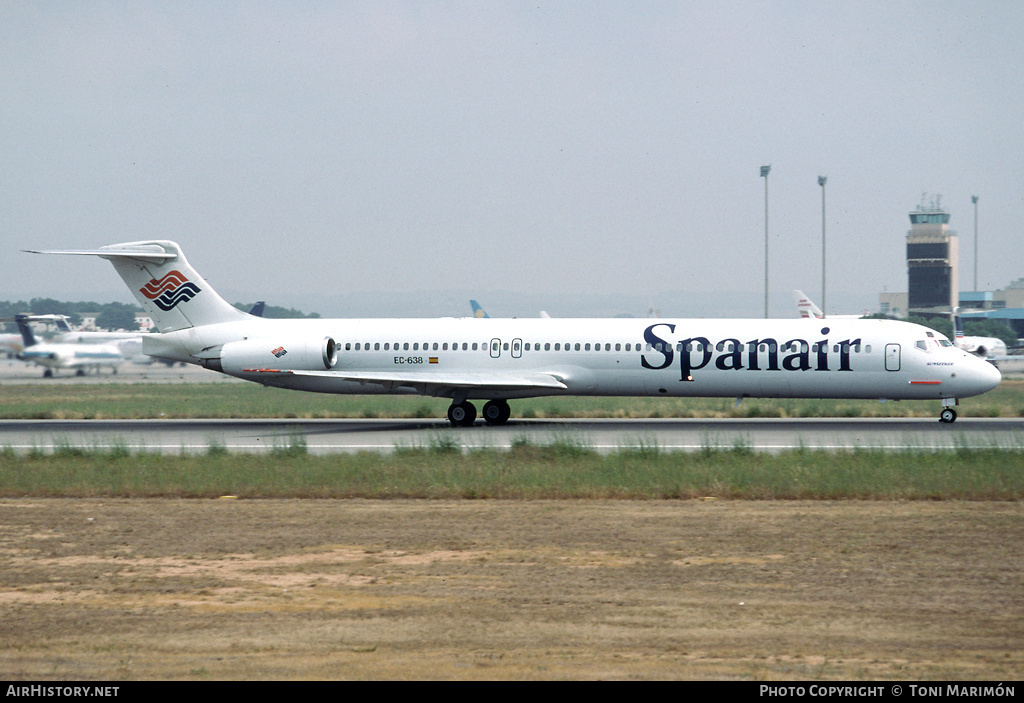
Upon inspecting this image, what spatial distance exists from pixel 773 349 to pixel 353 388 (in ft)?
39.4

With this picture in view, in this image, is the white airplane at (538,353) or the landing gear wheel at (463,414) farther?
the landing gear wheel at (463,414)

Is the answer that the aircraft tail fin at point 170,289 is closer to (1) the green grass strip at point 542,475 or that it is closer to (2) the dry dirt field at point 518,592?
(1) the green grass strip at point 542,475

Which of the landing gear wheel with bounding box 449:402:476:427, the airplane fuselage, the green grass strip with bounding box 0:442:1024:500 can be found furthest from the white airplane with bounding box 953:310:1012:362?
the green grass strip with bounding box 0:442:1024:500

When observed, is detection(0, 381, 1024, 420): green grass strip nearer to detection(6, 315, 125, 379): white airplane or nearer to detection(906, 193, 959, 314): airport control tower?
detection(6, 315, 125, 379): white airplane

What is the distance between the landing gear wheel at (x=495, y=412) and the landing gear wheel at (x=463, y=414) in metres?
0.60

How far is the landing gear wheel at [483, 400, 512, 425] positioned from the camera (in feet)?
99.3

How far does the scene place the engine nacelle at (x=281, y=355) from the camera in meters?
30.3

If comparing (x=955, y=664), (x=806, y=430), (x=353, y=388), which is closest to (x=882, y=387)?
(x=806, y=430)

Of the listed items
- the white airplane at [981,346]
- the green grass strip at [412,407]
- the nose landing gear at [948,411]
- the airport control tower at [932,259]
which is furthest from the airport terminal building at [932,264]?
the nose landing gear at [948,411]

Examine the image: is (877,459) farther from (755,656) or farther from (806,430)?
(755,656)

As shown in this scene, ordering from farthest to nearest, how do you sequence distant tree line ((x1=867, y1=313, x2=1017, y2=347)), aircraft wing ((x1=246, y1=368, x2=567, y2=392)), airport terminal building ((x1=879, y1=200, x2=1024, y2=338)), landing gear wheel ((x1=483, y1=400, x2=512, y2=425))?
1. airport terminal building ((x1=879, y1=200, x2=1024, y2=338))
2. distant tree line ((x1=867, y1=313, x2=1017, y2=347))
3. landing gear wheel ((x1=483, y1=400, x2=512, y2=425))
4. aircraft wing ((x1=246, y1=368, x2=567, y2=392))

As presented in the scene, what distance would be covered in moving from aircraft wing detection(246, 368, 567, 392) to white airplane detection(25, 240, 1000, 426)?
0.14 feet

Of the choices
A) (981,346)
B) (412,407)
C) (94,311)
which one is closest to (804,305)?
(981,346)

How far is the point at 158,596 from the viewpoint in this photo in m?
9.74
